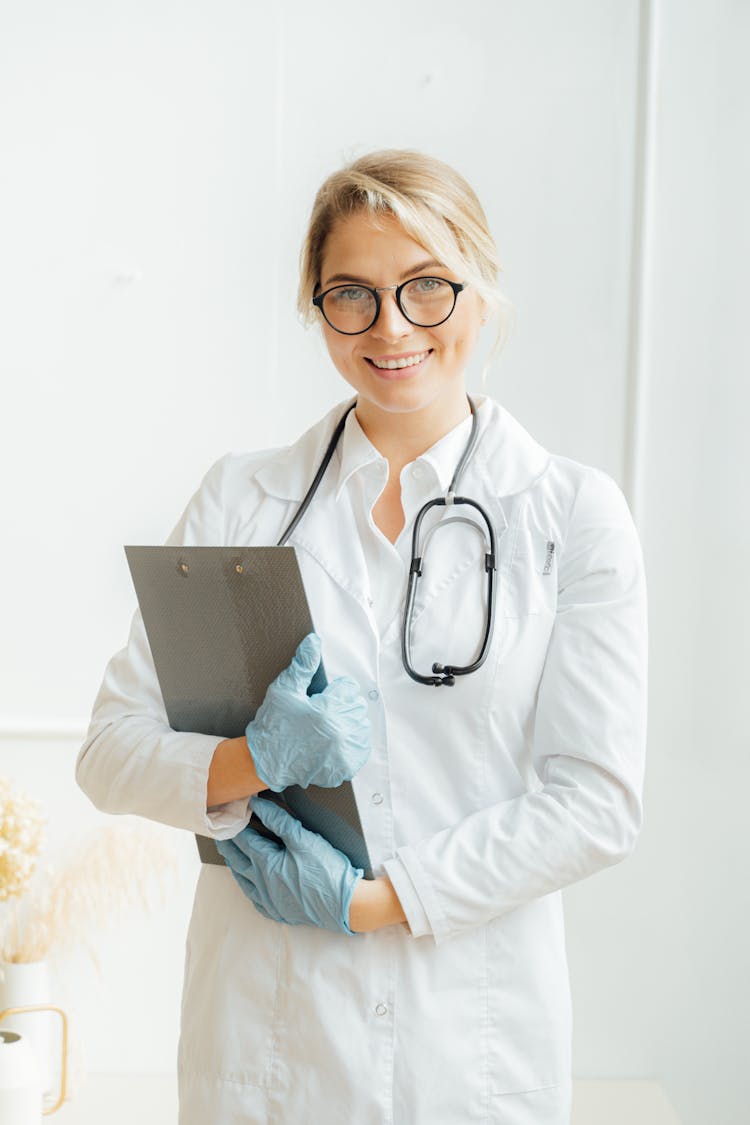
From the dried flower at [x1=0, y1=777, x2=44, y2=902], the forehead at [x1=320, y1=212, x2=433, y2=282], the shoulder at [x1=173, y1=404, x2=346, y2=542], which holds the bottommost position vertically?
the dried flower at [x1=0, y1=777, x2=44, y2=902]

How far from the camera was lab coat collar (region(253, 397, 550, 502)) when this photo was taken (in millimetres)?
1324

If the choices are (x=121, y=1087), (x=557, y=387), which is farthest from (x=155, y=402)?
(x=121, y=1087)

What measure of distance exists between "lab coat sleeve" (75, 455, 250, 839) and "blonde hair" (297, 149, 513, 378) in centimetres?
29

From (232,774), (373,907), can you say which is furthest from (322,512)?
(373,907)

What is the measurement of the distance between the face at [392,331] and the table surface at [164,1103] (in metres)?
1.41

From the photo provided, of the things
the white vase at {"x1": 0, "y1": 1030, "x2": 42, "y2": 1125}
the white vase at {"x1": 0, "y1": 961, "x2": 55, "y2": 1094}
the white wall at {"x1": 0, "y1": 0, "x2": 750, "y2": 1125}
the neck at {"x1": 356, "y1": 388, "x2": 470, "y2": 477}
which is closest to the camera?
the neck at {"x1": 356, "y1": 388, "x2": 470, "y2": 477}

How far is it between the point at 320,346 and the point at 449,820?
1.12 m

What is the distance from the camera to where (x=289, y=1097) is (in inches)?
47.7

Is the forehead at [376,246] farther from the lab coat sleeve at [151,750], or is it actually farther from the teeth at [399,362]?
the lab coat sleeve at [151,750]

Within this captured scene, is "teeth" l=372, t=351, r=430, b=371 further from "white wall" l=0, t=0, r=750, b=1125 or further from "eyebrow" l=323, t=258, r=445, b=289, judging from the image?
"white wall" l=0, t=0, r=750, b=1125

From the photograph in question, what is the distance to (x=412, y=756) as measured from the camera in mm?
1247

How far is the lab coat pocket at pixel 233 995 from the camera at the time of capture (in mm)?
1232

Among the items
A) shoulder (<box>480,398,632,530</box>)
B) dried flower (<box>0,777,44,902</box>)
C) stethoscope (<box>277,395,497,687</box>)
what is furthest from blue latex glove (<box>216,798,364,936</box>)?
dried flower (<box>0,777,44,902</box>)

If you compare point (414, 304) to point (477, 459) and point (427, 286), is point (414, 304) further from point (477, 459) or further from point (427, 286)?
point (477, 459)
